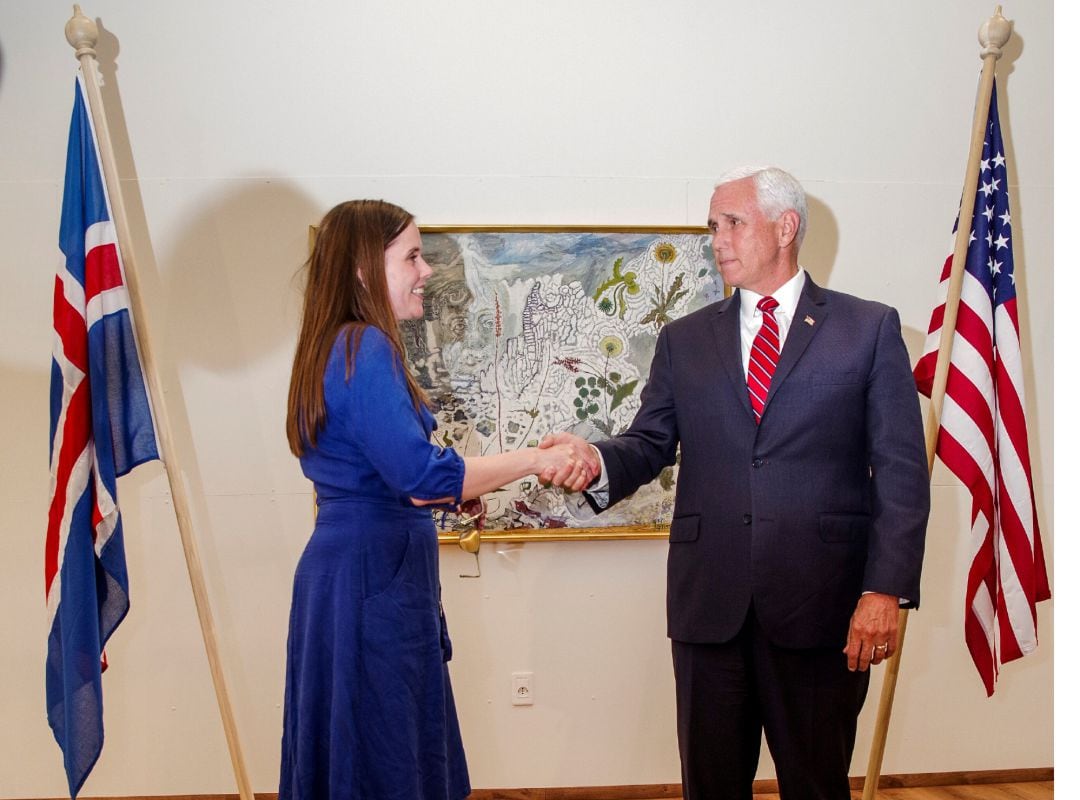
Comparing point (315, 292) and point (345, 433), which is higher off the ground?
point (315, 292)

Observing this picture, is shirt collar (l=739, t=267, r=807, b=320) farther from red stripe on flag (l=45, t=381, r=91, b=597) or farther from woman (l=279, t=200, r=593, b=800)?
red stripe on flag (l=45, t=381, r=91, b=597)

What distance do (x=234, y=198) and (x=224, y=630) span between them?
1397 mm

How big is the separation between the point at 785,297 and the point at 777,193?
0.25 meters

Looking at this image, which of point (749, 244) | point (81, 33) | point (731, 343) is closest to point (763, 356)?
point (731, 343)

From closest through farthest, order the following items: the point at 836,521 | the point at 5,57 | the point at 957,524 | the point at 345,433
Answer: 1. the point at 345,433
2. the point at 836,521
3. the point at 5,57
4. the point at 957,524

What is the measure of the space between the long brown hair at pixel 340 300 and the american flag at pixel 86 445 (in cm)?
78

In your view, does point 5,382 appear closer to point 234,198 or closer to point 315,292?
point 234,198

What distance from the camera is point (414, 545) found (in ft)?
6.70

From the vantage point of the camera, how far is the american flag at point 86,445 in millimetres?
2467

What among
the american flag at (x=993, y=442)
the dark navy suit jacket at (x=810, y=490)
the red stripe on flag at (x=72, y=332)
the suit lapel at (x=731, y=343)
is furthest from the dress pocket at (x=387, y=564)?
the american flag at (x=993, y=442)

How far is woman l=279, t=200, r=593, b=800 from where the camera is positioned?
1932 mm

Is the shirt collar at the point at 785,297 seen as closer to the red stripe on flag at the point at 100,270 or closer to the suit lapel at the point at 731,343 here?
the suit lapel at the point at 731,343

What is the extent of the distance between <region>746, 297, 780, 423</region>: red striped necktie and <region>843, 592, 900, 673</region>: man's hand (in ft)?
1.48

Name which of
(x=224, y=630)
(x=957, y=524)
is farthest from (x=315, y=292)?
(x=957, y=524)
